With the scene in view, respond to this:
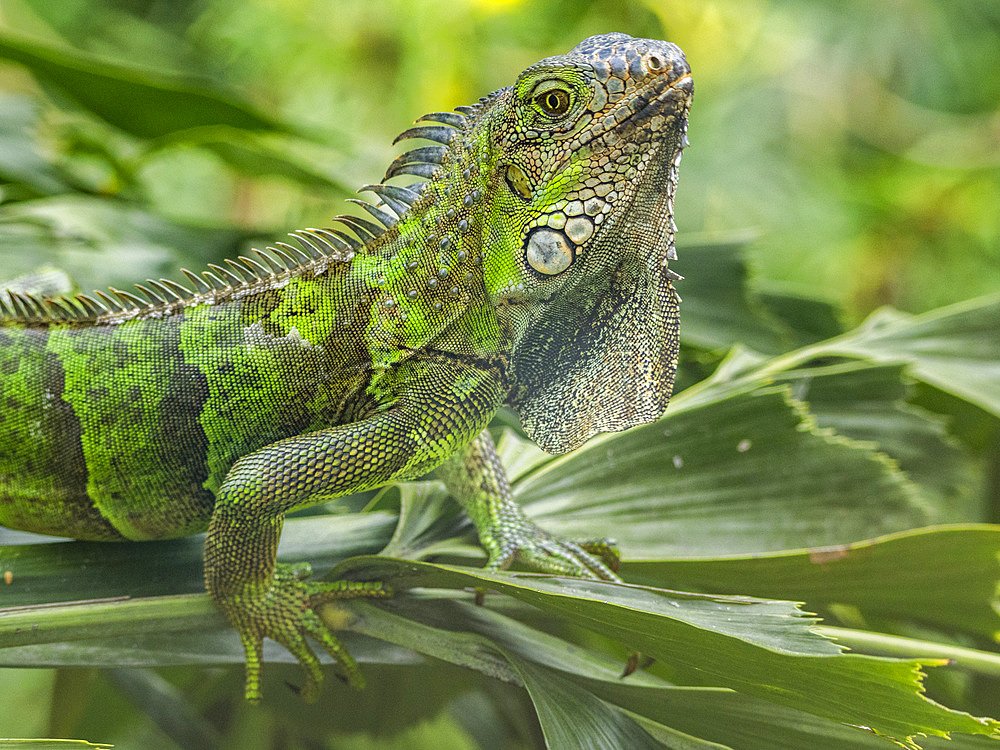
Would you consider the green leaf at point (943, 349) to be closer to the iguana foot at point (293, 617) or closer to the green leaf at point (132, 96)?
the iguana foot at point (293, 617)

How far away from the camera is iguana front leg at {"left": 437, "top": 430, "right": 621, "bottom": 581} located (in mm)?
920

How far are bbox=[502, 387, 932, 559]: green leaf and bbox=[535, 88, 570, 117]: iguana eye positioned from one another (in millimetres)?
476

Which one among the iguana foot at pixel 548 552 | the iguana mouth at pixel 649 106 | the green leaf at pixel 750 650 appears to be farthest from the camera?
the iguana foot at pixel 548 552

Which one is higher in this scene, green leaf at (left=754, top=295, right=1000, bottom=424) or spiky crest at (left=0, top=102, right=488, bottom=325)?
green leaf at (left=754, top=295, right=1000, bottom=424)

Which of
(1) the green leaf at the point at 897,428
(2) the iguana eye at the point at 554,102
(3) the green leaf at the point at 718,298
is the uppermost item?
(3) the green leaf at the point at 718,298

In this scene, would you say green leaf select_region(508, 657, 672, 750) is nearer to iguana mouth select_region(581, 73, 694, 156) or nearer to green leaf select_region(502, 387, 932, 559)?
green leaf select_region(502, 387, 932, 559)

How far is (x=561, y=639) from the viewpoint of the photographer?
0.83 m

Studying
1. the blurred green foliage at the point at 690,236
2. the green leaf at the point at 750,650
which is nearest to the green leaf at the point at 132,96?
the blurred green foliage at the point at 690,236

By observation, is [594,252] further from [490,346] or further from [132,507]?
[132,507]

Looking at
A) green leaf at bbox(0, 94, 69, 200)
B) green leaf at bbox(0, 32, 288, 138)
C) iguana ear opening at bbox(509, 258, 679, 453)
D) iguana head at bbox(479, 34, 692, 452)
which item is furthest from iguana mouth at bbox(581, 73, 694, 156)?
green leaf at bbox(0, 94, 69, 200)

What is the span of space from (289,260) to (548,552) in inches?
18.5

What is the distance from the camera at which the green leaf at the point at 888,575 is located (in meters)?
0.86

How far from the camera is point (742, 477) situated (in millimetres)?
1028

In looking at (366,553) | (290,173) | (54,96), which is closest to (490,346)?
(366,553)
